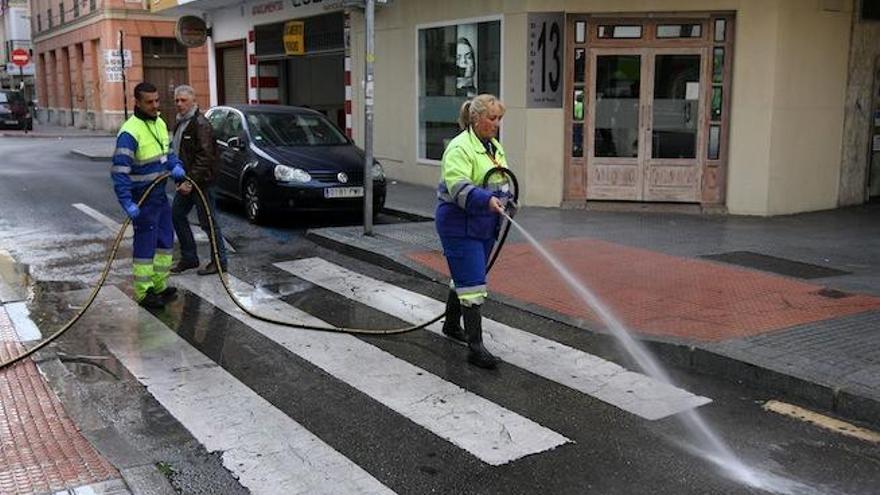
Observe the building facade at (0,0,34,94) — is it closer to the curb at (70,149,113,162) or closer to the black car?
the curb at (70,149,113,162)

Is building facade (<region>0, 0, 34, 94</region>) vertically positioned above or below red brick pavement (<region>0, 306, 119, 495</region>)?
above

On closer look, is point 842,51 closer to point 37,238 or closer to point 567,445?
point 567,445

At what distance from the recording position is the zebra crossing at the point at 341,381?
432 centimetres

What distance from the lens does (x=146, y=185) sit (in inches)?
285

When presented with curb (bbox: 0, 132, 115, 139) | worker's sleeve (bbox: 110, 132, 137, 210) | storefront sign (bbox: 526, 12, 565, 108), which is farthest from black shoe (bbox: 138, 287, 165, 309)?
curb (bbox: 0, 132, 115, 139)

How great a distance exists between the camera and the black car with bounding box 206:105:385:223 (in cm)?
1125

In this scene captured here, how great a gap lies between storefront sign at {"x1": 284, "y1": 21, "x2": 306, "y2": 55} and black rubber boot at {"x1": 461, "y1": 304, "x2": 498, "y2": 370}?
1434 cm

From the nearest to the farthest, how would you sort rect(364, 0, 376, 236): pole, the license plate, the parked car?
rect(364, 0, 376, 236): pole
the license plate
the parked car

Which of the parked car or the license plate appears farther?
the parked car

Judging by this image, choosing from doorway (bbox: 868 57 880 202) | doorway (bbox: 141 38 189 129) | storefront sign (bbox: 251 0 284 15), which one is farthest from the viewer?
doorway (bbox: 141 38 189 129)

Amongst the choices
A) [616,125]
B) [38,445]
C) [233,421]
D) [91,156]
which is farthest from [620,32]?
[91,156]

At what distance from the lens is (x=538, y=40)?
12.4 metres

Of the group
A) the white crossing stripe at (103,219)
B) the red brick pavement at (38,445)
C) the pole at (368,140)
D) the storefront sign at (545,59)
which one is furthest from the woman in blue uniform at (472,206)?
the storefront sign at (545,59)

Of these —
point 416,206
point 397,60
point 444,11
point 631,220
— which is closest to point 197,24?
point 397,60
